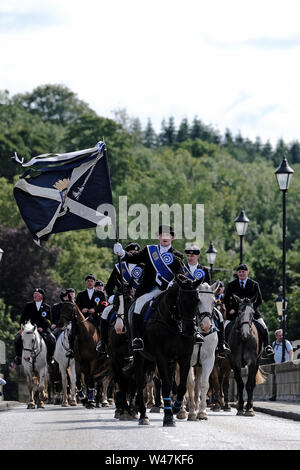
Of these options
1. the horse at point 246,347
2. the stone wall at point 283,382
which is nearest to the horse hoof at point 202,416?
the horse at point 246,347

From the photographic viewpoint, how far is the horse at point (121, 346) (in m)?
23.5

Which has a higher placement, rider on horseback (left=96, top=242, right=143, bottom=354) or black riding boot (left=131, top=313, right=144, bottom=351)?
rider on horseback (left=96, top=242, right=143, bottom=354)

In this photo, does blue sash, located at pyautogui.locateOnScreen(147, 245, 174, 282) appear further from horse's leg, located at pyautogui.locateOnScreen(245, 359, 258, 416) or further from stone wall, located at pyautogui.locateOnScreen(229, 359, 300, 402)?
stone wall, located at pyautogui.locateOnScreen(229, 359, 300, 402)

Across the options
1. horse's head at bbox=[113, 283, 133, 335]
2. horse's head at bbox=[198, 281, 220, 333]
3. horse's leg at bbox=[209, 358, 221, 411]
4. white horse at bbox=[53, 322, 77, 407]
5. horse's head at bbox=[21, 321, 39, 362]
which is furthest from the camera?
white horse at bbox=[53, 322, 77, 407]

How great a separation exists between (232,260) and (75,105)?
5701cm

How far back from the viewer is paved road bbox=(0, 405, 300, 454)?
15539 millimetres

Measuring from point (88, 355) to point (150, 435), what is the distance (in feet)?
37.2

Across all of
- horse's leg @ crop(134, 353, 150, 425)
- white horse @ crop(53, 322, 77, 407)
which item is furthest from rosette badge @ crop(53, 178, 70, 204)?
white horse @ crop(53, 322, 77, 407)

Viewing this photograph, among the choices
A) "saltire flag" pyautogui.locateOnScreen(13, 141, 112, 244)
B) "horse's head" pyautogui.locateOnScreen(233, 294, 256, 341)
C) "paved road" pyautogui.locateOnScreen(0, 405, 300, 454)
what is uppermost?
"saltire flag" pyautogui.locateOnScreen(13, 141, 112, 244)

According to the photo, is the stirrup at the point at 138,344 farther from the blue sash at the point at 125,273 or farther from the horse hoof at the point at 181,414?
the blue sash at the point at 125,273

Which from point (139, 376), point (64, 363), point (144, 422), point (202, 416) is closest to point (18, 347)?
point (64, 363)

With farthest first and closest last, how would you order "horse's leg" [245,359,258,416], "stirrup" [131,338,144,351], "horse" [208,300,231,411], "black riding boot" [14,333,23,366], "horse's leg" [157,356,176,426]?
1. "black riding boot" [14,333,23,366]
2. "horse" [208,300,231,411]
3. "horse's leg" [245,359,258,416]
4. "stirrup" [131,338,144,351]
5. "horse's leg" [157,356,176,426]

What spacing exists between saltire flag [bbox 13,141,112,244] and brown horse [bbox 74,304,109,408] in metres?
4.42
